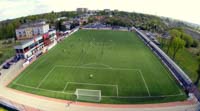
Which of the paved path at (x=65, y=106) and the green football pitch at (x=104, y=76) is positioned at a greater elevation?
the green football pitch at (x=104, y=76)

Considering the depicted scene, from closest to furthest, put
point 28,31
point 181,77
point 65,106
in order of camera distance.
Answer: point 65,106, point 181,77, point 28,31

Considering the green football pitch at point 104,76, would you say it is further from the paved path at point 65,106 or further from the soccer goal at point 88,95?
the paved path at point 65,106

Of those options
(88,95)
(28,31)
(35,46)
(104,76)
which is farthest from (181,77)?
(28,31)

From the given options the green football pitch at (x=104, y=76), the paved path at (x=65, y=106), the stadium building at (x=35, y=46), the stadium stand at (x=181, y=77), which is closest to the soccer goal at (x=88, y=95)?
the green football pitch at (x=104, y=76)

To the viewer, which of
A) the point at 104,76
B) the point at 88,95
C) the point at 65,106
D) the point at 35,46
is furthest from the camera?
the point at 35,46

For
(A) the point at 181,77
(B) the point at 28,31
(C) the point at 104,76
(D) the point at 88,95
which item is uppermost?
(B) the point at 28,31

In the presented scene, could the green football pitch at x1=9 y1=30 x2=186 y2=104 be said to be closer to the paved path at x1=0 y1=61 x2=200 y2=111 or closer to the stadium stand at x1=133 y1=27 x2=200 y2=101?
the stadium stand at x1=133 y1=27 x2=200 y2=101

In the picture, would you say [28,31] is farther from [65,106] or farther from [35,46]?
[65,106]
